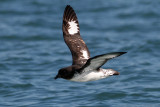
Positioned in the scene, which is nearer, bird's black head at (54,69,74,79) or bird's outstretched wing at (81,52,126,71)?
bird's outstretched wing at (81,52,126,71)

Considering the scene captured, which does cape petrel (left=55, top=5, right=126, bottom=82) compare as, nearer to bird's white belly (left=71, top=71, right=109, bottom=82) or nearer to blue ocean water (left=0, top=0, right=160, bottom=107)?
bird's white belly (left=71, top=71, right=109, bottom=82)

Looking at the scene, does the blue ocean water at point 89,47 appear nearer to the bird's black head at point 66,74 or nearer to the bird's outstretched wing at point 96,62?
the bird's black head at point 66,74

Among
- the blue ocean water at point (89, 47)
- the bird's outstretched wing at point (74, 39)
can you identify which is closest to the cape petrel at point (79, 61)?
the bird's outstretched wing at point (74, 39)

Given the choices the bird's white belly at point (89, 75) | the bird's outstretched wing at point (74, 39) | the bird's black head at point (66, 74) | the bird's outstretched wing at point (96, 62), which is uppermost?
the bird's outstretched wing at point (74, 39)

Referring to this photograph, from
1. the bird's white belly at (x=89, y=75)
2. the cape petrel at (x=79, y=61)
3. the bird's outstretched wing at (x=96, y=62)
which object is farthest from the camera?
the bird's white belly at (x=89, y=75)

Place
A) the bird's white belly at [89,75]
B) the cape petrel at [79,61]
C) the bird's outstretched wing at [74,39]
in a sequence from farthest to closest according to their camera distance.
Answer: the bird's outstretched wing at [74,39] → the bird's white belly at [89,75] → the cape petrel at [79,61]

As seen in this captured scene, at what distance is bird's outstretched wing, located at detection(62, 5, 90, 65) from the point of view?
9359 mm

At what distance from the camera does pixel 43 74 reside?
39.7 feet

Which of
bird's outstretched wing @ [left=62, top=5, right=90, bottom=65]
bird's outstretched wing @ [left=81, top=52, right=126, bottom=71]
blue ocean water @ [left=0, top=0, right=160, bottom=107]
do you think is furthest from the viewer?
blue ocean water @ [left=0, top=0, right=160, bottom=107]

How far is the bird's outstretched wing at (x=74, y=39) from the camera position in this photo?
9359 mm

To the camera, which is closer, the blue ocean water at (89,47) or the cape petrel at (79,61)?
the cape petrel at (79,61)

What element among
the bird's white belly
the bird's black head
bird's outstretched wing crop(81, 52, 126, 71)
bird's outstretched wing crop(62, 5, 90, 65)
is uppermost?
bird's outstretched wing crop(62, 5, 90, 65)

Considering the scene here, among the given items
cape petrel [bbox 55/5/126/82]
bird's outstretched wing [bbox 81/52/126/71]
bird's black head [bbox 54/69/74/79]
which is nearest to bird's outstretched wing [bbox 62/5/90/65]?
cape petrel [bbox 55/5/126/82]

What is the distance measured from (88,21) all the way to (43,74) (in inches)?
221
